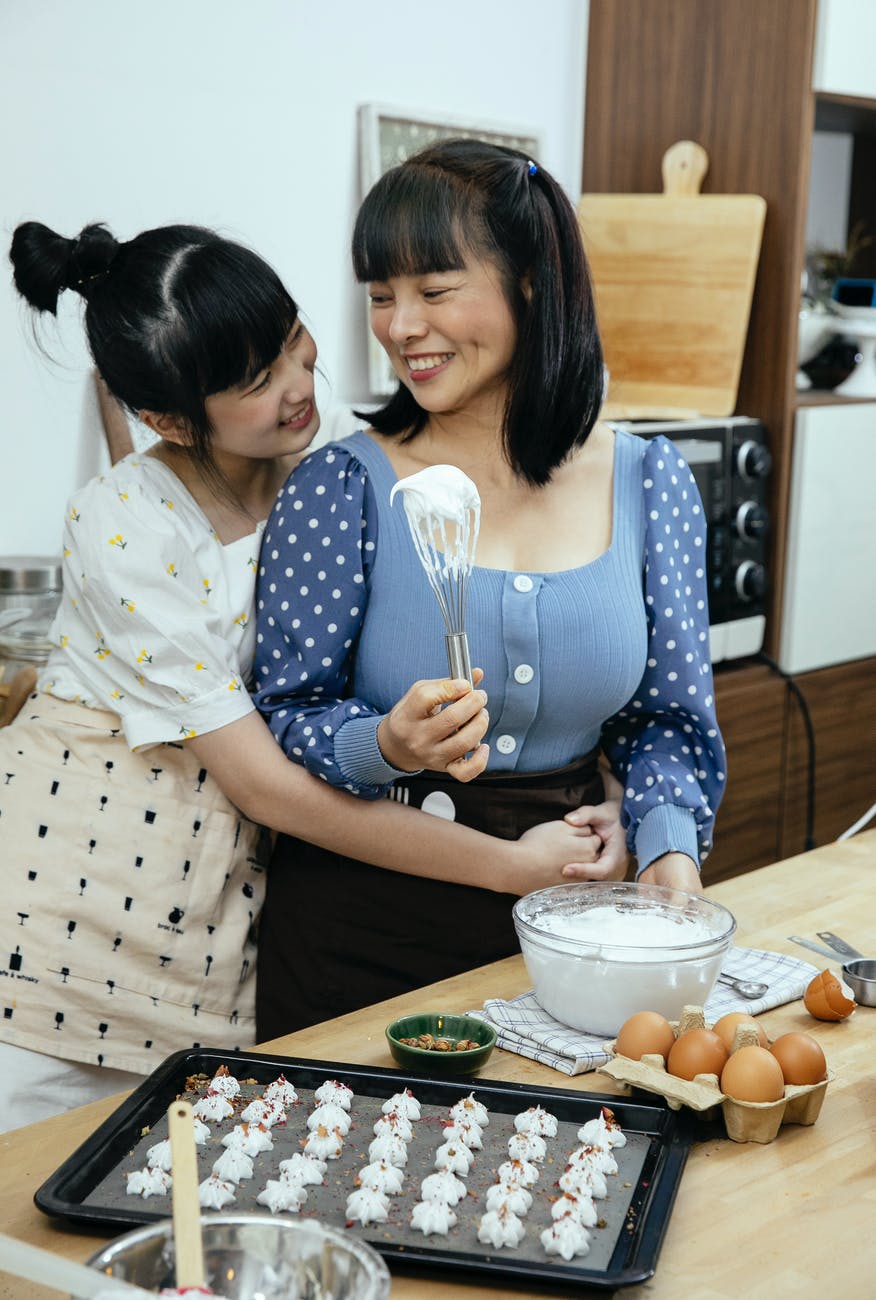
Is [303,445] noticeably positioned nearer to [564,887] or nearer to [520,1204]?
[564,887]

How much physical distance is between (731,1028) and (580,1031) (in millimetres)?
140

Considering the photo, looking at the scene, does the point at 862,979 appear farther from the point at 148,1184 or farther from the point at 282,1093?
the point at 148,1184

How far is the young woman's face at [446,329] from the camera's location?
55.1 inches

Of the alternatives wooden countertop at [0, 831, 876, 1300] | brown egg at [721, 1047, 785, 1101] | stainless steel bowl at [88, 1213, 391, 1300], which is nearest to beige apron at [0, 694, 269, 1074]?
wooden countertop at [0, 831, 876, 1300]

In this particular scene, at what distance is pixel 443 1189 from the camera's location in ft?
3.00

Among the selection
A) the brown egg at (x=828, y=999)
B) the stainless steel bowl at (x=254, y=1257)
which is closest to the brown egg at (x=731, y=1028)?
the brown egg at (x=828, y=999)

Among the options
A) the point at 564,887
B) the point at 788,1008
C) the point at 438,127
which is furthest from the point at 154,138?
the point at 788,1008

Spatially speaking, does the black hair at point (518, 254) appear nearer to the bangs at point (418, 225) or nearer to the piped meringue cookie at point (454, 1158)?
the bangs at point (418, 225)

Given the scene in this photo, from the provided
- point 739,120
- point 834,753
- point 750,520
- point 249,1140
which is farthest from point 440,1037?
point 739,120

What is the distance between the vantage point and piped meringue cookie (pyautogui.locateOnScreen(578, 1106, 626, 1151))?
0.99 m

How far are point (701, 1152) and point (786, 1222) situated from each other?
0.33 ft

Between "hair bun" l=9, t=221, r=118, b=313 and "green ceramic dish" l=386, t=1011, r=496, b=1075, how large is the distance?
2.69ft

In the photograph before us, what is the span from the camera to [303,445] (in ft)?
5.07

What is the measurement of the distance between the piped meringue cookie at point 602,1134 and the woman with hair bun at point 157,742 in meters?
0.47
